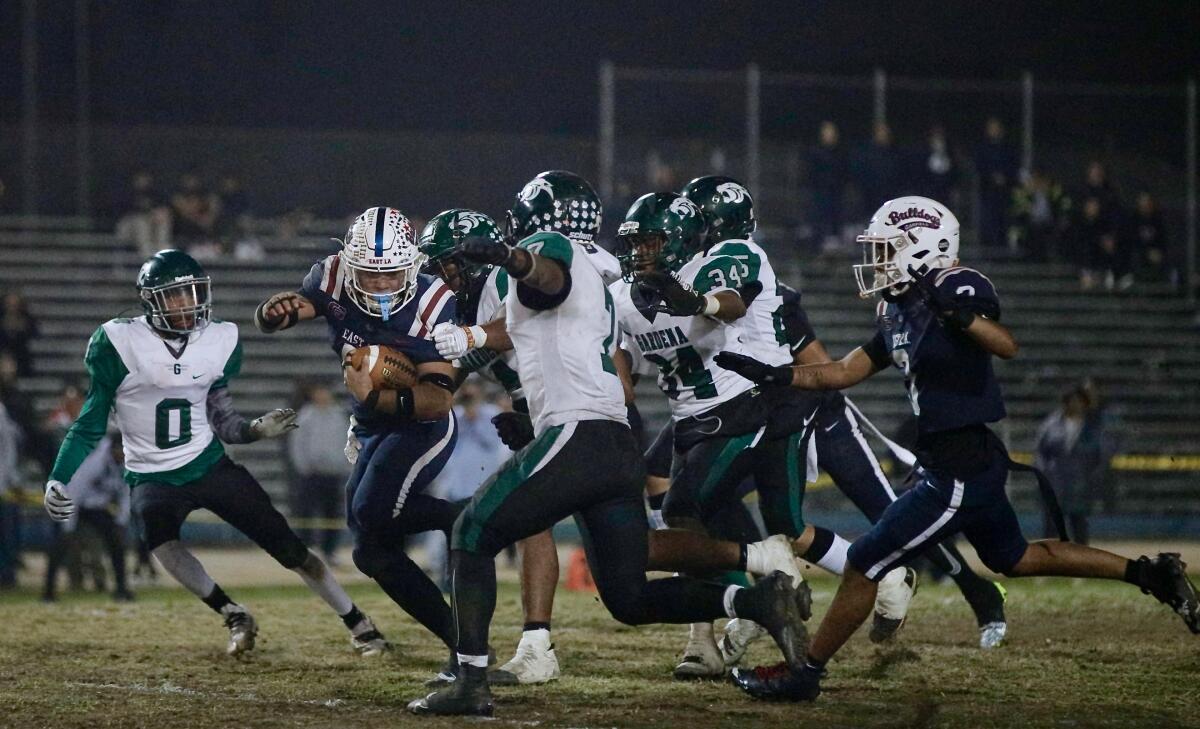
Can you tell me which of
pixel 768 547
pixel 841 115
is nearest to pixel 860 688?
pixel 768 547

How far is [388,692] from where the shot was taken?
641 centimetres

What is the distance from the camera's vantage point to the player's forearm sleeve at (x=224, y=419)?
757 cm

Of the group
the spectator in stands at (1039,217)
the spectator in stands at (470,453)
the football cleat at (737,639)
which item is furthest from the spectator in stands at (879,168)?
the football cleat at (737,639)

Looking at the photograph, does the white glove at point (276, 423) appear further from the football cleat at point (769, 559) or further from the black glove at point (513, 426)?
the football cleat at point (769, 559)

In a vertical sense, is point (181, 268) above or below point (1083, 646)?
above

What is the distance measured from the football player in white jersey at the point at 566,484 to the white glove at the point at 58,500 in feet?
7.60

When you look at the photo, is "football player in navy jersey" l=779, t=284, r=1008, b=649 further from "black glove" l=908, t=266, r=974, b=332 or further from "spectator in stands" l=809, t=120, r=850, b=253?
"spectator in stands" l=809, t=120, r=850, b=253

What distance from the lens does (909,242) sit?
6.15 metres

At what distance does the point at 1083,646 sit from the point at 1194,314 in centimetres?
1318

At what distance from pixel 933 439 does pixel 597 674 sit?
6.05 feet

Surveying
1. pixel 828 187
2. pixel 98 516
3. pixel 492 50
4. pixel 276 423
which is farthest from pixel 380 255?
pixel 492 50

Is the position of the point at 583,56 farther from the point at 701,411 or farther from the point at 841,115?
the point at 701,411

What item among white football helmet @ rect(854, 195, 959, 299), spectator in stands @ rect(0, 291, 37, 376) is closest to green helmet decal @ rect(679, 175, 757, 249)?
white football helmet @ rect(854, 195, 959, 299)

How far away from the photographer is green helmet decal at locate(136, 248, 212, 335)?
24.4ft
